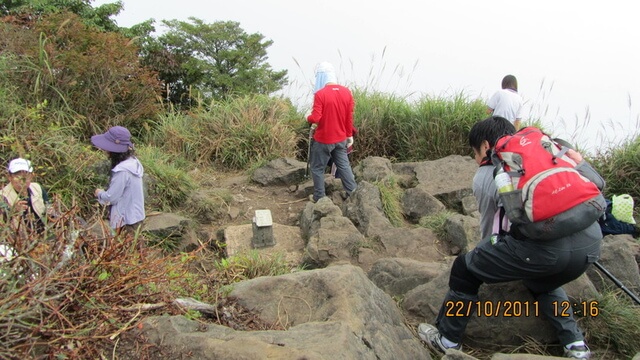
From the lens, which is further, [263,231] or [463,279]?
[263,231]

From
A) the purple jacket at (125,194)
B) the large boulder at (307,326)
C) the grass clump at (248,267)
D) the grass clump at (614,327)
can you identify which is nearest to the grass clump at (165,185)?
the purple jacket at (125,194)

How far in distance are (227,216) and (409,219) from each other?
2.20 metres

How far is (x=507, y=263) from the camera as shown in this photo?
132 inches

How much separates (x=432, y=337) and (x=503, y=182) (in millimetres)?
1205

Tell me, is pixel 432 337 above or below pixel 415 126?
below

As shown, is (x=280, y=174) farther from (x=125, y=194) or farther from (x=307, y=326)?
(x=307, y=326)

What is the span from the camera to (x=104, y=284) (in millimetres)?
2699

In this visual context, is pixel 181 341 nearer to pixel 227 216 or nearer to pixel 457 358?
pixel 457 358

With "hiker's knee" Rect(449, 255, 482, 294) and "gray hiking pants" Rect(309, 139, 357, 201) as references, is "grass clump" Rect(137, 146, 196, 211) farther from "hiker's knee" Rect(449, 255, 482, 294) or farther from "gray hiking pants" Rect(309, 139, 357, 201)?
"hiker's knee" Rect(449, 255, 482, 294)

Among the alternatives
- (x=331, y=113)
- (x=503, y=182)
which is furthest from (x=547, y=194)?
(x=331, y=113)

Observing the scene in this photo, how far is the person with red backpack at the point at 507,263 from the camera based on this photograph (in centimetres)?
323

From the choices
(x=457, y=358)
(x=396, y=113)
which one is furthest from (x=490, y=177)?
(x=396, y=113)

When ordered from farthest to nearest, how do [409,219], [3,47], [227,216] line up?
[3,47], [227,216], [409,219]

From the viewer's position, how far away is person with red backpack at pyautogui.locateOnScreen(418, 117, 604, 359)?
3.23m
